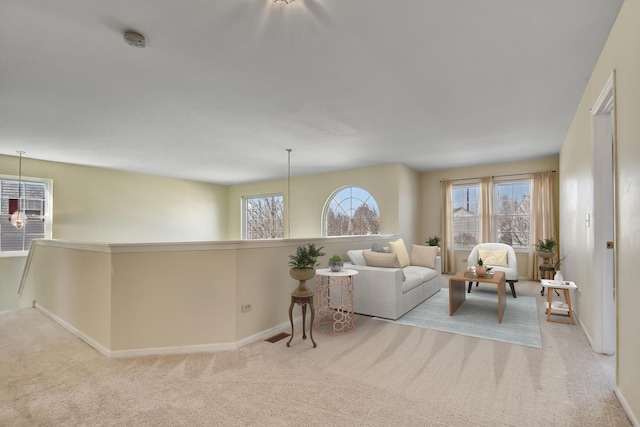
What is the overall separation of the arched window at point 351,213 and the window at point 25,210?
20.1 ft

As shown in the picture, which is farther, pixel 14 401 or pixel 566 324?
pixel 566 324

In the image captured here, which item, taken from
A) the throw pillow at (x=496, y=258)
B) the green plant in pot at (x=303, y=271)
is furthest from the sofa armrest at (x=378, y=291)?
the throw pillow at (x=496, y=258)

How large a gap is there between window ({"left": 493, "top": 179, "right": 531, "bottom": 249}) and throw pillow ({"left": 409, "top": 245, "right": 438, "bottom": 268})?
7.97ft

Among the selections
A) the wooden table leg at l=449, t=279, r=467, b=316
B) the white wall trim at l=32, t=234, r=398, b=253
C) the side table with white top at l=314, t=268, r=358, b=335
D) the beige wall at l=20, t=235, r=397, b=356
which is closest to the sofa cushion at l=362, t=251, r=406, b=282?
the side table with white top at l=314, t=268, r=358, b=335

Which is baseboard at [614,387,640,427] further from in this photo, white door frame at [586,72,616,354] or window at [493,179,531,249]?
window at [493,179,531,249]

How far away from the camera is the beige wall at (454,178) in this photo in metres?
6.59

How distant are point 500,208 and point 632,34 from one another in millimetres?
5727

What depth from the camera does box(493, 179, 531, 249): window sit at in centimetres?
681

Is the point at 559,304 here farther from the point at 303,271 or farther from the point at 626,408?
the point at 303,271

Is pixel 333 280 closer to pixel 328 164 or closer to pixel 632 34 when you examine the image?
pixel 328 164

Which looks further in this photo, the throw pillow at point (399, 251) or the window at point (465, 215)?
the window at point (465, 215)

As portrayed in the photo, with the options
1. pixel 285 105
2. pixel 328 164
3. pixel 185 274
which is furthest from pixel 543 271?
pixel 185 274

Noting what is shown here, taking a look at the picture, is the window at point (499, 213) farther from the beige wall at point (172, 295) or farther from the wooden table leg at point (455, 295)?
the beige wall at point (172, 295)

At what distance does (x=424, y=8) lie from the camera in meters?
2.06
